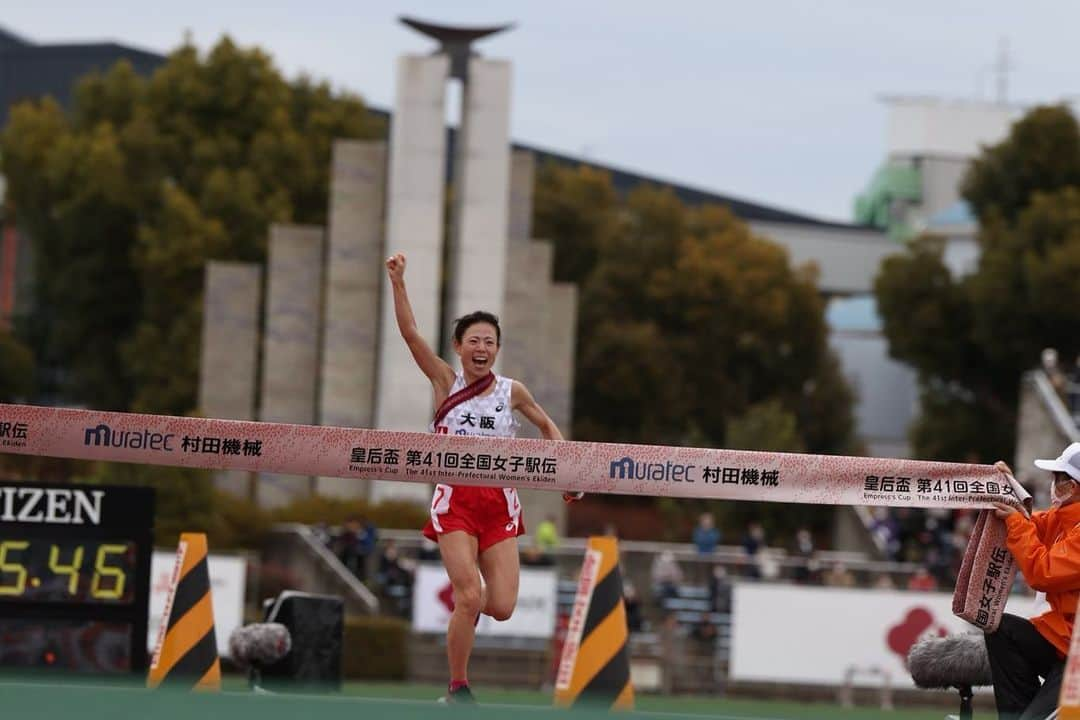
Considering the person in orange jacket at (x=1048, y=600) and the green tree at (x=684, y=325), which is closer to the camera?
the person in orange jacket at (x=1048, y=600)

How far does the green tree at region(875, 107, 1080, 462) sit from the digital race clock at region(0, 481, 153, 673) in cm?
4189

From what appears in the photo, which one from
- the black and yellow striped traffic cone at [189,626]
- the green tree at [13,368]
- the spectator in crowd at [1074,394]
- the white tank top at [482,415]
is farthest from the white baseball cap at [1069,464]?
the green tree at [13,368]

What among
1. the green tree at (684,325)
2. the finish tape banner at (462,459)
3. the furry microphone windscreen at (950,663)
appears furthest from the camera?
the green tree at (684,325)

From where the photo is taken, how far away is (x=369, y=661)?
34750 millimetres

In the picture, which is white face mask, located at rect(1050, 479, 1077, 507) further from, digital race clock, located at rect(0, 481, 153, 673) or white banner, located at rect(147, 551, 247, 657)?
white banner, located at rect(147, 551, 247, 657)

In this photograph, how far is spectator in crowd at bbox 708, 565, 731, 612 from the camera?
34.9 meters

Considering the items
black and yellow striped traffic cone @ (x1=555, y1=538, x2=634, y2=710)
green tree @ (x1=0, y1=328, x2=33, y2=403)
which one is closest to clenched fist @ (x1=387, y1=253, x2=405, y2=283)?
black and yellow striped traffic cone @ (x1=555, y1=538, x2=634, y2=710)

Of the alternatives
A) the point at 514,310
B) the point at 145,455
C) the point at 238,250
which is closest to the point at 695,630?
the point at 514,310

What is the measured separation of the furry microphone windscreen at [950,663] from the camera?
11.0 meters

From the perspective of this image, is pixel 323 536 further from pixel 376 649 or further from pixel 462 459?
pixel 462 459

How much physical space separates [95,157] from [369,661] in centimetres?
3685

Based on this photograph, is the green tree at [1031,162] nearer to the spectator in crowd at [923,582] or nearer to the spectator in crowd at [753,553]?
the spectator in crowd at [753,553]

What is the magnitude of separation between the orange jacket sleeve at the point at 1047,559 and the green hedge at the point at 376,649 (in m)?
24.8

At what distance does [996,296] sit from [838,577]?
2037cm
